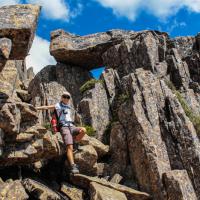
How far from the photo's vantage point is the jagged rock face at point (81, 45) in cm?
5291

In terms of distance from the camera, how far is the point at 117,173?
3244cm

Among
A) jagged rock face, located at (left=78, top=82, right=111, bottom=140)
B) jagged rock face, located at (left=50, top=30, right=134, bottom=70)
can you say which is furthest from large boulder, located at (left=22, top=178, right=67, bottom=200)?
jagged rock face, located at (left=50, top=30, right=134, bottom=70)

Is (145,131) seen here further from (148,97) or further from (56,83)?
(56,83)

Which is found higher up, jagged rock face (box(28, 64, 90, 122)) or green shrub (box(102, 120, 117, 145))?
jagged rock face (box(28, 64, 90, 122))

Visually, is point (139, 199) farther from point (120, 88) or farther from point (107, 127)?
point (120, 88)

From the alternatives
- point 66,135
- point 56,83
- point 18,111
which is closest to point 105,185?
point 66,135

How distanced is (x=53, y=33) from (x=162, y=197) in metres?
34.6

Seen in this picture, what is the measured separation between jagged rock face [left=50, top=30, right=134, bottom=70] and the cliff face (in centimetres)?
16

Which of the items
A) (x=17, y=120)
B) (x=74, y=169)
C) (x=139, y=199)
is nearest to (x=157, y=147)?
(x=139, y=199)

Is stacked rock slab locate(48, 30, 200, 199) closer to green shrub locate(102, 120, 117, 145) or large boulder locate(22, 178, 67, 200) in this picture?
green shrub locate(102, 120, 117, 145)

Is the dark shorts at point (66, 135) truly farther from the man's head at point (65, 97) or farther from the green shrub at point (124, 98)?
the green shrub at point (124, 98)

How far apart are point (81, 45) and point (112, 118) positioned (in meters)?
17.1

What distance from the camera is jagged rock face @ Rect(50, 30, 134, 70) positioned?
174ft

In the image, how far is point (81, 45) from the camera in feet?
176
